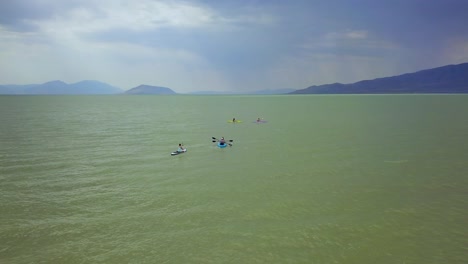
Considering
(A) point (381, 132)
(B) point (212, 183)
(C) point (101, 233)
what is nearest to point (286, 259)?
(C) point (101, 233)

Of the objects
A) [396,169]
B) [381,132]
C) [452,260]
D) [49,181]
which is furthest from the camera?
[381,132]

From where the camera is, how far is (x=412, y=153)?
1620 inches

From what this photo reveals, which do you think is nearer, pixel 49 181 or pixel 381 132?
pixel 49 181

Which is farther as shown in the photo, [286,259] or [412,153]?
[412,153]

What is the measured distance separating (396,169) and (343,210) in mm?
14472

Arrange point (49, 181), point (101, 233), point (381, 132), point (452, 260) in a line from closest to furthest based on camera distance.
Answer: point (452, 260)
point (101, 233)
point (49, 181)
point (381, 132)

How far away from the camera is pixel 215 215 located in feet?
70.3

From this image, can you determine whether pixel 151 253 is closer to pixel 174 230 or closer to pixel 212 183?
pixel 174 230

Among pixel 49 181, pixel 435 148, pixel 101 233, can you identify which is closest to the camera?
pixel 101 233

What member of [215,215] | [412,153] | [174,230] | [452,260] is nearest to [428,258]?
[452,260]

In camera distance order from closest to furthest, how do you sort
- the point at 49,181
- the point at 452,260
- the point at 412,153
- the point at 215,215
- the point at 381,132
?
the point at 452,260 < the point at 215,215 < the point at 49,181 < the point at 412,153 < the point at 381,132

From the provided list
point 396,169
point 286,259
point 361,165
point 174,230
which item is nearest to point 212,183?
point 174,230

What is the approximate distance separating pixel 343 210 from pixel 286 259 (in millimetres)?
8036

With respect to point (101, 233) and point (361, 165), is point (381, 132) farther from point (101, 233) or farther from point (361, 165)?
point (101, 233)
